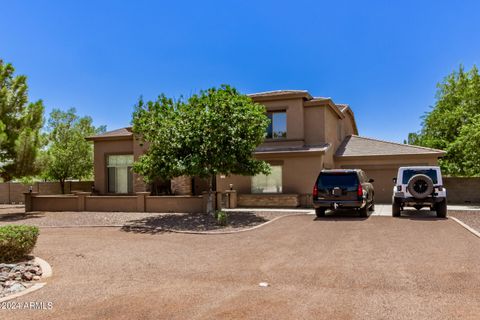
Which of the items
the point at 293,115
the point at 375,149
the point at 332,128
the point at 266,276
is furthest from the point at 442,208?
the point at 266,276

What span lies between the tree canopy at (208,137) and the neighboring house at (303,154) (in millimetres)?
4871

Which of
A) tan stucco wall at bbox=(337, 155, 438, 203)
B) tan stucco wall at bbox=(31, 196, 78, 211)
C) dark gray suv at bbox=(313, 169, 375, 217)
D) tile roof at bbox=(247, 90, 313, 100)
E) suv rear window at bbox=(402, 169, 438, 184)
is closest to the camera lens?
dark gray suv at bbox=(313, 169, 375, 217)

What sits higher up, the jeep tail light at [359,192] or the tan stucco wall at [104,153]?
the tan stucco wall at [104,153]

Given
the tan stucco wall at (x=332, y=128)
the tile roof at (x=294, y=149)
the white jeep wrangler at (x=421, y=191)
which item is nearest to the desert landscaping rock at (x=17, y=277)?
the white jeep wrangler at (x=421, y=191)

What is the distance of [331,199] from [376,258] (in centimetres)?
705

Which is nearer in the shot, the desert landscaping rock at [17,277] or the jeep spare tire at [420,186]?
the desert landscaping rock at [17,277]

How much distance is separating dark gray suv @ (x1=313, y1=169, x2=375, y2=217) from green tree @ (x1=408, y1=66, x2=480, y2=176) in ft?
35.1

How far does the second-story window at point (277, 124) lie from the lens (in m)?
22.6

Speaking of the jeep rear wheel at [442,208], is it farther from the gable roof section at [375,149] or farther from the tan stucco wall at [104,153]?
the tan stucco wall at [104,153]

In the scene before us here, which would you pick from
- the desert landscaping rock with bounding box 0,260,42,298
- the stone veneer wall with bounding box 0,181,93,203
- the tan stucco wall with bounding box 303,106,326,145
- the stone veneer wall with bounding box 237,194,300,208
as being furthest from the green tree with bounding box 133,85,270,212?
the stone veneer wall with bounding box 0,181,93,203

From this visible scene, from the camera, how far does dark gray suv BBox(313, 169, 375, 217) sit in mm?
15148

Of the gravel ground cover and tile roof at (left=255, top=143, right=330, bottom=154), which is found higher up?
tile roof at (left=255, top=143, right=330, bottom=154)

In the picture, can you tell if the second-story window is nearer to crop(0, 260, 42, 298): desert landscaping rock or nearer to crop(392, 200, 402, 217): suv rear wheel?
crop(392, 200, 402, 217): suv rear wheel

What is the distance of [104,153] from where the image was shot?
85.9 ft
